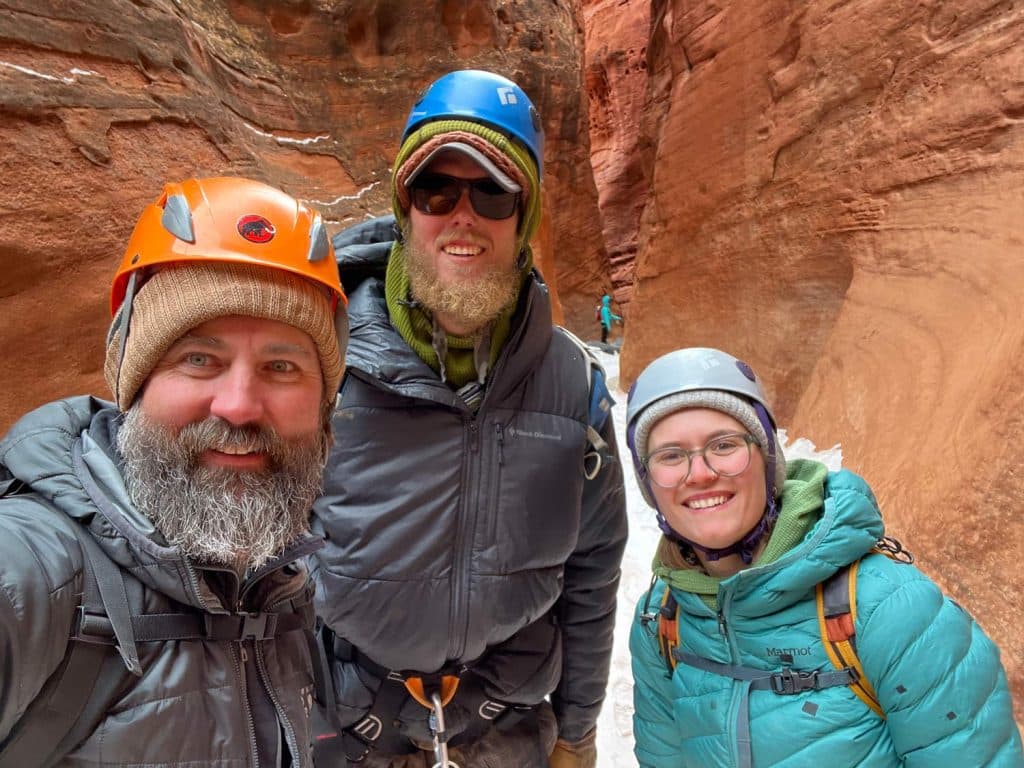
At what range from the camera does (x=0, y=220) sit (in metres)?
4.08

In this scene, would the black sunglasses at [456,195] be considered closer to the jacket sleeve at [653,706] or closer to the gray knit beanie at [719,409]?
the gray knit beanie at [719,409]

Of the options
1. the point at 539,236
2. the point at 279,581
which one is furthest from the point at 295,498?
the point at 539,236

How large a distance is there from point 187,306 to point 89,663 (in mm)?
600

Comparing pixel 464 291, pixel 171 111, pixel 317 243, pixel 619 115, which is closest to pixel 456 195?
pixel 464 291

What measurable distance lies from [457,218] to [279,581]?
1051 millimetres

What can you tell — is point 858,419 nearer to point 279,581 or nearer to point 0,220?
point 279,581

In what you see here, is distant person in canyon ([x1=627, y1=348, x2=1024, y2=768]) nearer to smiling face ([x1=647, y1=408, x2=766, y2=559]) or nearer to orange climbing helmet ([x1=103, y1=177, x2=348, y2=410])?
smiling face ([x1=647, y1=408, x2=766, y2=559])

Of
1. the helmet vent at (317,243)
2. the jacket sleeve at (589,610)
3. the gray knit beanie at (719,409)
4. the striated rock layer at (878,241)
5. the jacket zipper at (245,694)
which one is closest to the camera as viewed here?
the jacket zipper at (245,694)

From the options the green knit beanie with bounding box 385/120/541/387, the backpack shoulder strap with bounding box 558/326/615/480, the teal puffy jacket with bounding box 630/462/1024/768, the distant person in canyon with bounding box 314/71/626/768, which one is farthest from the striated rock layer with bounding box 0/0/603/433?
the teal puffy jacket with bounding box 630/462/1024/768

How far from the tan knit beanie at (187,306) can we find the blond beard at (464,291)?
0.46 metres

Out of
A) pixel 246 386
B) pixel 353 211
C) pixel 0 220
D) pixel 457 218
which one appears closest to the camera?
pixel 246 386

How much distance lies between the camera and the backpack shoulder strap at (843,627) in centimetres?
139

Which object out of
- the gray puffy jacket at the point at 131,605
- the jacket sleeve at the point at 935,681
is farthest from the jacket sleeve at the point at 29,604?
the jacket sleeve at the point at 935,681

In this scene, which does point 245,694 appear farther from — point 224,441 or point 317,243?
point 317,243
